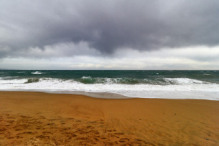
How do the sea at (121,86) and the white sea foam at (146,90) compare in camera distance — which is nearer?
the white sea foam at (146,90)

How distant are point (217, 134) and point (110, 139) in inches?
147

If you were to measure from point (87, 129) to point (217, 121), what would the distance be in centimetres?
561

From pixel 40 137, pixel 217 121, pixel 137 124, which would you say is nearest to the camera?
pixel 40 137

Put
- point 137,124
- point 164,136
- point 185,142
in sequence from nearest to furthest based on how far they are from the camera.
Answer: point 185,142 → point 164,136 → point 137,124

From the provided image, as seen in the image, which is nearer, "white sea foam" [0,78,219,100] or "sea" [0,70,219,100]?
"white sea foam" [0,78,219,100]

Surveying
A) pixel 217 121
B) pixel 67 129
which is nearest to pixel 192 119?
pixel 217 121

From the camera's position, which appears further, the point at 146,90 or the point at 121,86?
the point at 121,86

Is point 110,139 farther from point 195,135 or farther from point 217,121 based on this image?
point 217,121

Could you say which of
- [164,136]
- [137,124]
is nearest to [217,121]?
[164,136]

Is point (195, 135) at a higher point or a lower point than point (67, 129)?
lower

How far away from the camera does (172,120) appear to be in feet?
15.2

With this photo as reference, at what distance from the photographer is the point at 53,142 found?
2.74 m

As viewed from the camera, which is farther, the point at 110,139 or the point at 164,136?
the point at 164,136

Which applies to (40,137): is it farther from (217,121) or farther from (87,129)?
(217,121)
